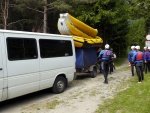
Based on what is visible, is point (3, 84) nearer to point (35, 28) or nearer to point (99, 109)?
point (99, 109)

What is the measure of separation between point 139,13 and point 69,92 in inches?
1009

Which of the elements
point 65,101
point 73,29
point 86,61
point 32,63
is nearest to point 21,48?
point 32,63

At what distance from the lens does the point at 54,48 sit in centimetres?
999

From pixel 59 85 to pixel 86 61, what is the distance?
3987mm

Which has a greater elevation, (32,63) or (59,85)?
(32,63)

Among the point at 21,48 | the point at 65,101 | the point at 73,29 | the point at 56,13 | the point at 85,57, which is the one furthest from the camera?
the point at 56,13

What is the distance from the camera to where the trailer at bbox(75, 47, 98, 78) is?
1356 centimetres

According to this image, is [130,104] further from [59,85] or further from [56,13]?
[56,13]

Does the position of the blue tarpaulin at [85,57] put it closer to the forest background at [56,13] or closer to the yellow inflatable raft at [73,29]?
the yellow inflatable raft at [73,29]

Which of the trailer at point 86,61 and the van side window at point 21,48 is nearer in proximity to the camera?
the van side window at point 21,48

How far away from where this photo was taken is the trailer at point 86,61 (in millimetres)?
13562

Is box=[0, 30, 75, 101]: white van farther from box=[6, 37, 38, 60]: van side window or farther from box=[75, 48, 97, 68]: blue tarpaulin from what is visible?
box=[75, 48, 97, 68]: blue tarpaulin

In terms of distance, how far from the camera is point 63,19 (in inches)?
531

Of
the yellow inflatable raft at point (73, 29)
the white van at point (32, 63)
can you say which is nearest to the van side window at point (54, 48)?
the white van at point (32, 63)
